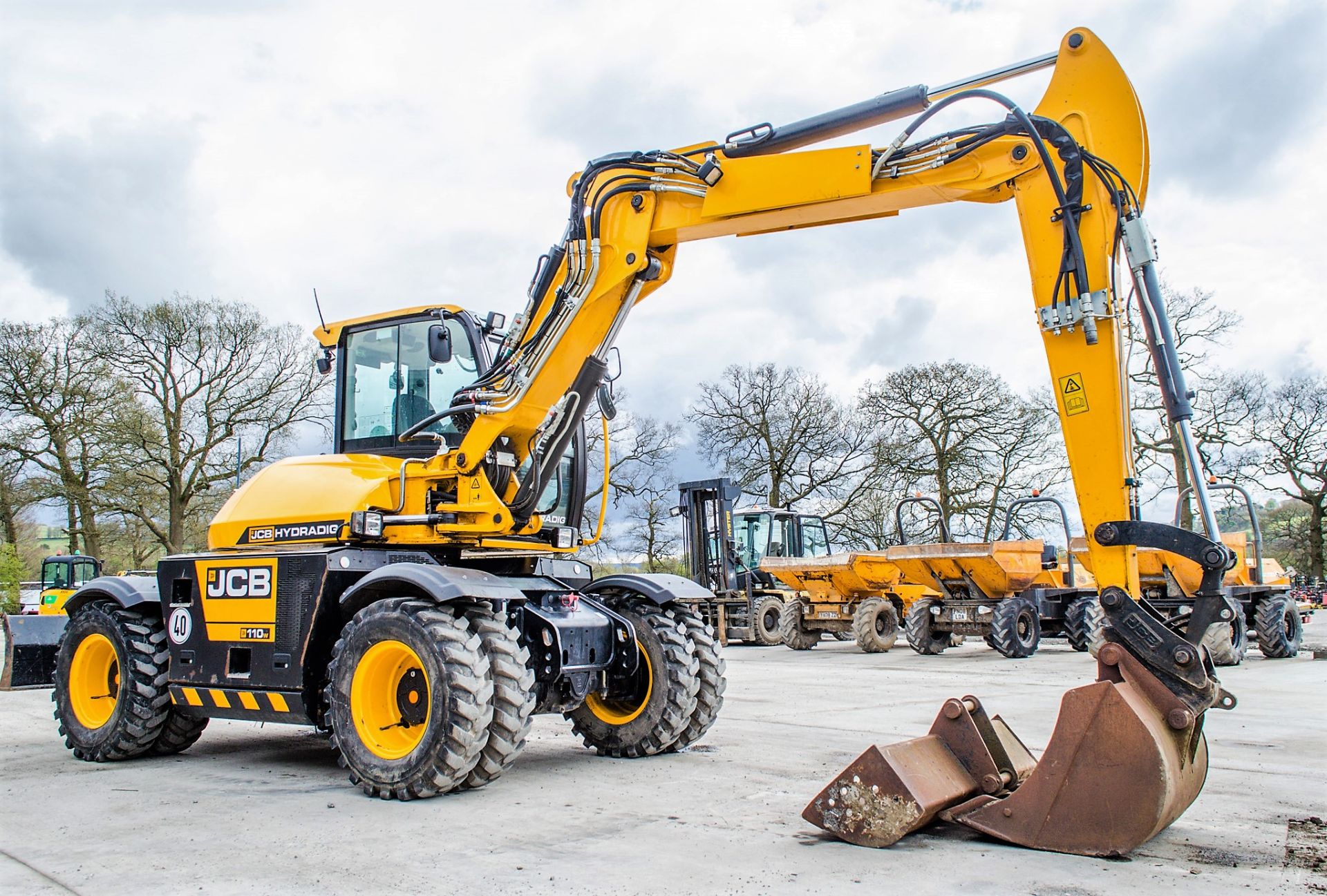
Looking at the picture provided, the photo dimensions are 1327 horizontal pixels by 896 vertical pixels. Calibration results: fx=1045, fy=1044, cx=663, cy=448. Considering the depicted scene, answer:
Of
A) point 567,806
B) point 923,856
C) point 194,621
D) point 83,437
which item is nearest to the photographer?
point 923,856

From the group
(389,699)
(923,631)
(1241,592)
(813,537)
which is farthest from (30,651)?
(813,537)

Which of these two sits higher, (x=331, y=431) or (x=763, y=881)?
(x=331, y=431)

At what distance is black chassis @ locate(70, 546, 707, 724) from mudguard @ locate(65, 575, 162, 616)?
0.37m

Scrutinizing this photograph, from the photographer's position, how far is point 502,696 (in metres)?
5.71

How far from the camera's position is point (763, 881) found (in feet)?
13.0

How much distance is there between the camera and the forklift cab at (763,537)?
2255 cm

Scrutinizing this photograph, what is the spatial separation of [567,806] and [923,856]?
196 centimetres

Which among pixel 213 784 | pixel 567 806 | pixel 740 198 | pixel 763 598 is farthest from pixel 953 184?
pixel 763 598

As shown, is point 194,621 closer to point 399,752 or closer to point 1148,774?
point 399,752

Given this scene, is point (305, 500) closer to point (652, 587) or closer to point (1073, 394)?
point (652, 587)

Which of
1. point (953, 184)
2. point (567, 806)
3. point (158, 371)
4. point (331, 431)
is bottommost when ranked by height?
point (567, 806)

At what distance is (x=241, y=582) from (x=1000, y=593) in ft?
42.4

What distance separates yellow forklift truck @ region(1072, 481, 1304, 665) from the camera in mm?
14867

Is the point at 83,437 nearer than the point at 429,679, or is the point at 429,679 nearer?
the point at 429,679
